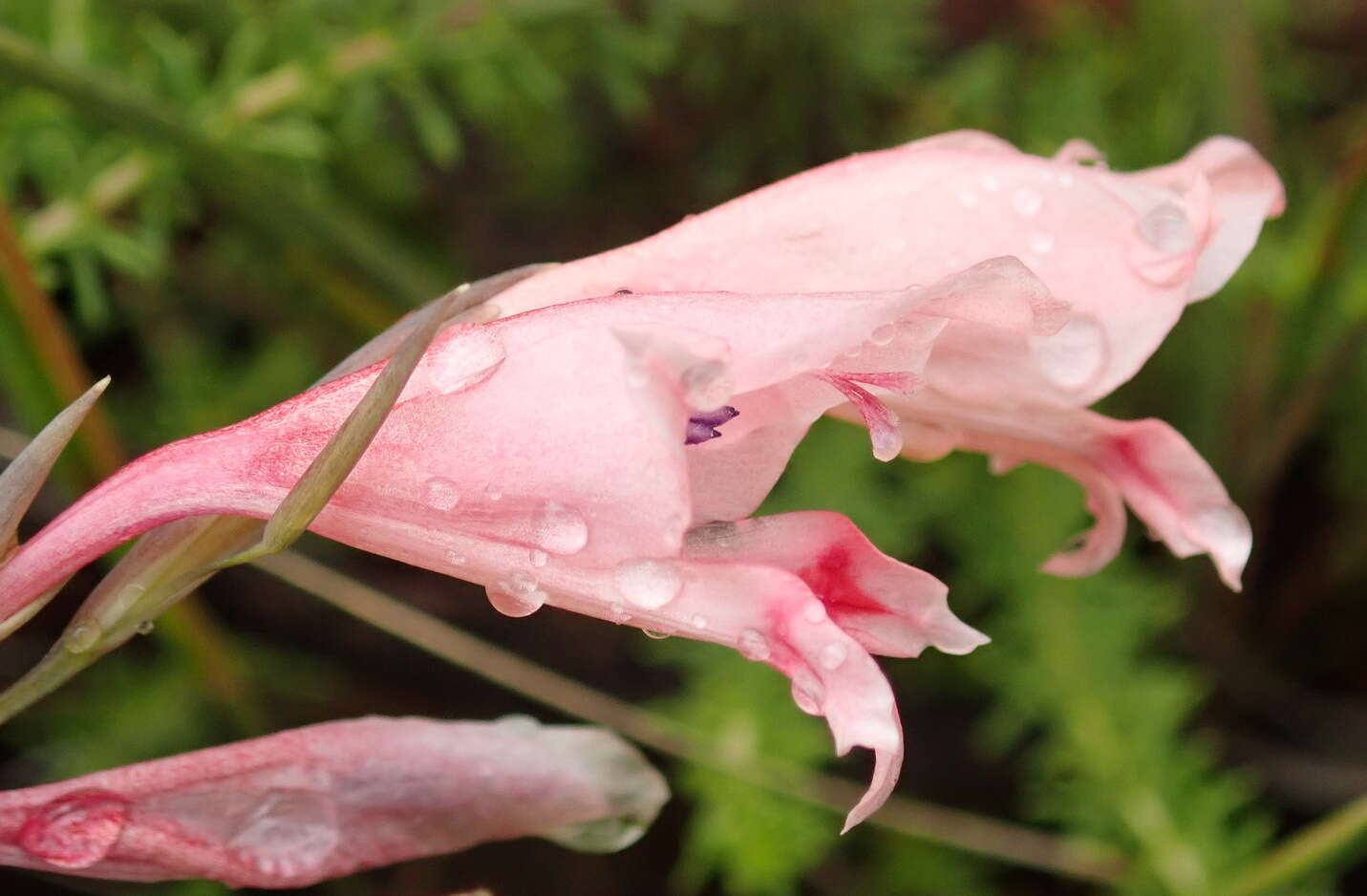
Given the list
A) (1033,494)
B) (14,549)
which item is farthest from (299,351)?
(14,549)

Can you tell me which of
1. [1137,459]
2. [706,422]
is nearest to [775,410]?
[706,422]

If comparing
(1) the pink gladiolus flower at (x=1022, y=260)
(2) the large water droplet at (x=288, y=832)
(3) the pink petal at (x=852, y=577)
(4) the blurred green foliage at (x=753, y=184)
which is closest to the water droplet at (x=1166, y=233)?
(1) the pink gladiolus flower at (x=1022, y=260)

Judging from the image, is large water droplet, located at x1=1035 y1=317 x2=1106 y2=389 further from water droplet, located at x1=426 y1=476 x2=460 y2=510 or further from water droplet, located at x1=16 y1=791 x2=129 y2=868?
water droplet, located at x1=16 y1=791 x2=129 y2=868

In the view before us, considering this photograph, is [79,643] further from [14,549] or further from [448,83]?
[448,83]

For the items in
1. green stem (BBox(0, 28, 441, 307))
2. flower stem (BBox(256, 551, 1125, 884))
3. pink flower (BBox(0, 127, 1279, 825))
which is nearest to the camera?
pink flower (BBox(0, 127, 1279, 825))

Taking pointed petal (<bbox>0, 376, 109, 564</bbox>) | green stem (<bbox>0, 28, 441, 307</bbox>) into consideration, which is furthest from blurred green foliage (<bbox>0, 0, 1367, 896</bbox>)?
pointed petal (<bbox>0, 376, 109, 564</bbox>)

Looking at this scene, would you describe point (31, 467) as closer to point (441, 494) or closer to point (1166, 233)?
point (441, 494)
